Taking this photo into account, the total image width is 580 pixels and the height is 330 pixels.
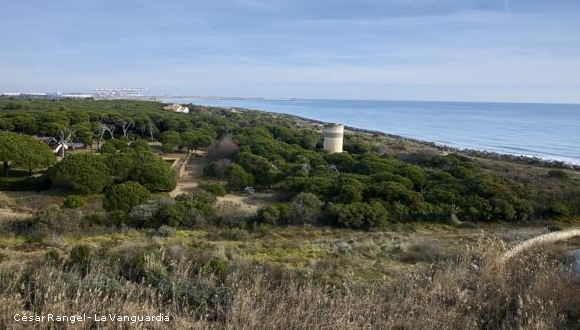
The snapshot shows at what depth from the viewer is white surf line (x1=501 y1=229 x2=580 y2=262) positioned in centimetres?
768

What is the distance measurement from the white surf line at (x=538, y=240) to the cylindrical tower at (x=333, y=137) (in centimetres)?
2212

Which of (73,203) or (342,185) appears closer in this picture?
(73,203)

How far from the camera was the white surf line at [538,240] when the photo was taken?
7.68 m

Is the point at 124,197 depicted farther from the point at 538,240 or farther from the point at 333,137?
the point at 333,137

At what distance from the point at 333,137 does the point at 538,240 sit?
24.1 meters

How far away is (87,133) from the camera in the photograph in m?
32.3

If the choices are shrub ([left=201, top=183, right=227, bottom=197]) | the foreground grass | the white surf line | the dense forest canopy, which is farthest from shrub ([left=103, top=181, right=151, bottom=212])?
the white surf line

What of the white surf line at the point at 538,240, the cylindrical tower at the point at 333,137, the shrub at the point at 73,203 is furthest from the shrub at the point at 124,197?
the cylindrical tower at the point at 333,137

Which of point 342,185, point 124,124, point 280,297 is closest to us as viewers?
point 280,297

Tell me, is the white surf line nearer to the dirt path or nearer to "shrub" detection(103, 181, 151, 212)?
"shrub" detection(103, 181, 151, 212)

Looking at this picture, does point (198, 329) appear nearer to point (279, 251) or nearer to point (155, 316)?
point (155, 316)

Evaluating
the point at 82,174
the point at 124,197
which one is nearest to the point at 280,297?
the point at 124,197

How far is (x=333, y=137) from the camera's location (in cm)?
3450

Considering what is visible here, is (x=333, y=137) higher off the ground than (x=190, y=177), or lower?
higher
